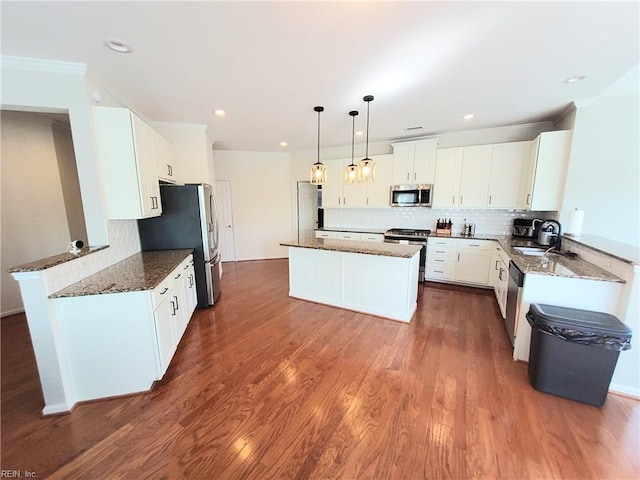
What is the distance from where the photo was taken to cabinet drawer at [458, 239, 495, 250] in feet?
13.2

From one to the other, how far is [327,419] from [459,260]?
356cm

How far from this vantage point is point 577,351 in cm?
187

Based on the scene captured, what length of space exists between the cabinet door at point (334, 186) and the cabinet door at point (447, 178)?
1.93 meters

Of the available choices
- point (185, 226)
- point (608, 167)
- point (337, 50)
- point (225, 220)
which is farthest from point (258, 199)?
point (608, 167)

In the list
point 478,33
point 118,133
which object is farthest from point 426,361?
point 118,133

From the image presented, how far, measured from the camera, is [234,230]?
6188 mm

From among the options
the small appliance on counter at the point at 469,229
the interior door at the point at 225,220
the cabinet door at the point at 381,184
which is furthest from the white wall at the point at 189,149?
the small appliance on counter at the point at 469,229

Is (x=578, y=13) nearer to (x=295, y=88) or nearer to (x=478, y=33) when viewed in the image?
(x=478, y=33)

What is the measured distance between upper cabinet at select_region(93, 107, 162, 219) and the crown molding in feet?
1.05

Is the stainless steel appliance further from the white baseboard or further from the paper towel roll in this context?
the white baseboard

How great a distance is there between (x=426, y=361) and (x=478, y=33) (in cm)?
273

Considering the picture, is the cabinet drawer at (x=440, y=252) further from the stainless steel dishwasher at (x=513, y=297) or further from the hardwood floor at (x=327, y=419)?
the hardwood floor at (x=327, y=419)

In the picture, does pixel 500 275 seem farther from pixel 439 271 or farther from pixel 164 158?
pixel 164 158

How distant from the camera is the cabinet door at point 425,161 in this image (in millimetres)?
4488
